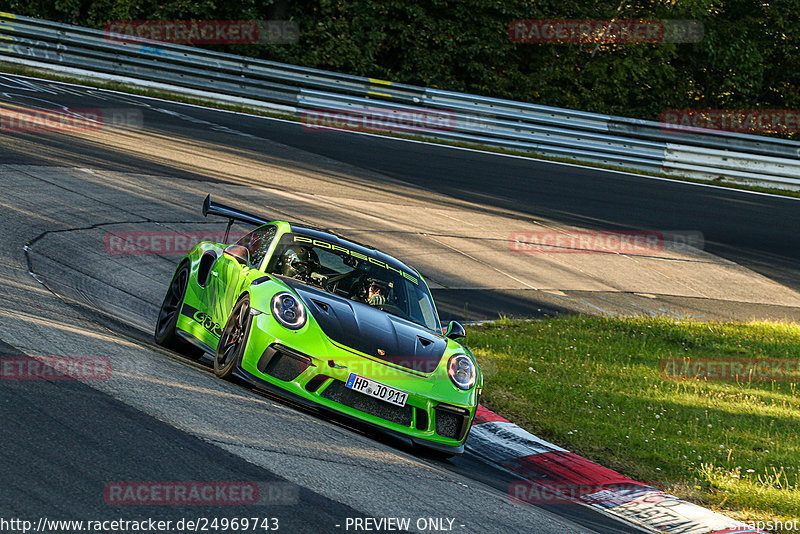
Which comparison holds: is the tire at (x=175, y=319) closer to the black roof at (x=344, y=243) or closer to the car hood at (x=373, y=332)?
the black roof at (x=344, y=243)

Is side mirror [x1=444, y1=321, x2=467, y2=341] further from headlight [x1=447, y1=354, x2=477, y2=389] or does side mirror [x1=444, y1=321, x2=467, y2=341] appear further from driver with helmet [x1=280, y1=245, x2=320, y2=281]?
driver with helmet [x1=280, y1=245, x2=320, y2=281]

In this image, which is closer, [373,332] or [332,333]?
[332,333]

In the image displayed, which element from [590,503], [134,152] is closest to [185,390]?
[590,503]

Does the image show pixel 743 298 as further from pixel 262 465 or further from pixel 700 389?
pixel 262 465

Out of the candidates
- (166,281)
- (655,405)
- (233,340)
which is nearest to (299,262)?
(233,340)

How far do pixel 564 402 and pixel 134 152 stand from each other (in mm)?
11446

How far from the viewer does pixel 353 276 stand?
8062 mm

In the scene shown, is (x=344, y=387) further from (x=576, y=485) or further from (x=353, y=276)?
(x=576, y=485)

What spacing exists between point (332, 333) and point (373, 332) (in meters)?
0.37

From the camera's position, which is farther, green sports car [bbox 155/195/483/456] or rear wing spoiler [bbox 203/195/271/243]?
rear wing spoiler [bbox 203/195/271/243]

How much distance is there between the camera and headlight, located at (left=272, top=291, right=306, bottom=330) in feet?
22.2

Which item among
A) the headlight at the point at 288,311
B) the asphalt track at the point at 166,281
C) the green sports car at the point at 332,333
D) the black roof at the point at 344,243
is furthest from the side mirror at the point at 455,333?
the headlight at the point at 288,311

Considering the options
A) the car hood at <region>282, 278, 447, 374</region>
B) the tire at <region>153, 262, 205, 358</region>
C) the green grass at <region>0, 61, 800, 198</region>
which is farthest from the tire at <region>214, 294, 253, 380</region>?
the green grass at <region>0, 61, 800, 198</region>

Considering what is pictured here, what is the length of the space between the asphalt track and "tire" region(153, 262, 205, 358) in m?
0.38
